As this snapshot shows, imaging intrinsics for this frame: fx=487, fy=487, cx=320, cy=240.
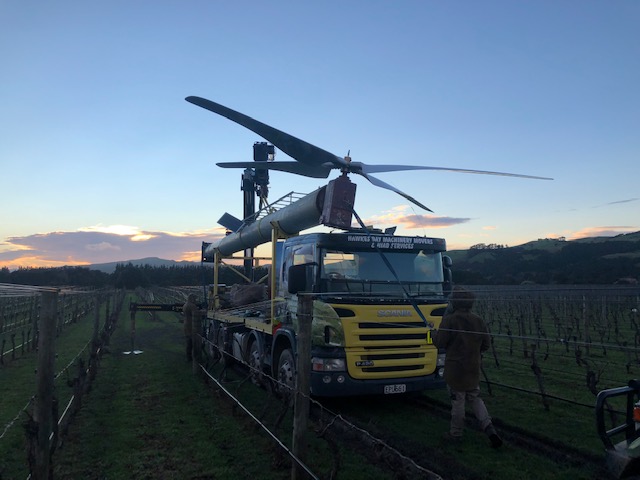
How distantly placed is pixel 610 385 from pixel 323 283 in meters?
6.60

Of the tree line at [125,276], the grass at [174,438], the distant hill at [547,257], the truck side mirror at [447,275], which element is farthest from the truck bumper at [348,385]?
the tree line at [125,276]

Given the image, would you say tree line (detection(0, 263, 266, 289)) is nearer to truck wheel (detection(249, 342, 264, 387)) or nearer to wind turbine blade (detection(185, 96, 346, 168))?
truck wheel (detection(249, 342, 264, 387))

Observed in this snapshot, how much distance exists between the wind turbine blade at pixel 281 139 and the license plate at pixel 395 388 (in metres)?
3.20

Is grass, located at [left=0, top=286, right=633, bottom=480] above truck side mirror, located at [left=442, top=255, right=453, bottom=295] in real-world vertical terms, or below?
below

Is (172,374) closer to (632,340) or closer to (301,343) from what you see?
(301,343)

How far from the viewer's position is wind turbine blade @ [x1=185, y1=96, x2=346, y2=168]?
6.34 metres

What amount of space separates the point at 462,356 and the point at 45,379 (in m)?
4.54

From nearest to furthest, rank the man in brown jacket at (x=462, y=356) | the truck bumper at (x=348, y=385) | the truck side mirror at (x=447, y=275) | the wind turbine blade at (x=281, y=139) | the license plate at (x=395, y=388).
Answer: the man in brown jacket at (x=462, y=356) < the wind turbine blade at (x=281, y=139) < the truck bumper at (x=348, y=385) < the license plate at (x=395, y=388) < the truck side mirror at (x=447, y=275)

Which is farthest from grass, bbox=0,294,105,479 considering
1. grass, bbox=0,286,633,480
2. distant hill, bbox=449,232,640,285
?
distant hill, bbox=449,232,640,285

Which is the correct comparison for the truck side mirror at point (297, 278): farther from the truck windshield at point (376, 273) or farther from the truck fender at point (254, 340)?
the truck fender at point (254, 340)

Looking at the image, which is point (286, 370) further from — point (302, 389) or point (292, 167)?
point (292, 167)

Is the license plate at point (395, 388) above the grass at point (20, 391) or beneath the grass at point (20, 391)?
above

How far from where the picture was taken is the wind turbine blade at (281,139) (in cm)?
634

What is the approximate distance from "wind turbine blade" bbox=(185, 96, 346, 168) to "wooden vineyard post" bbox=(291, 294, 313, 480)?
2829 millimetres
